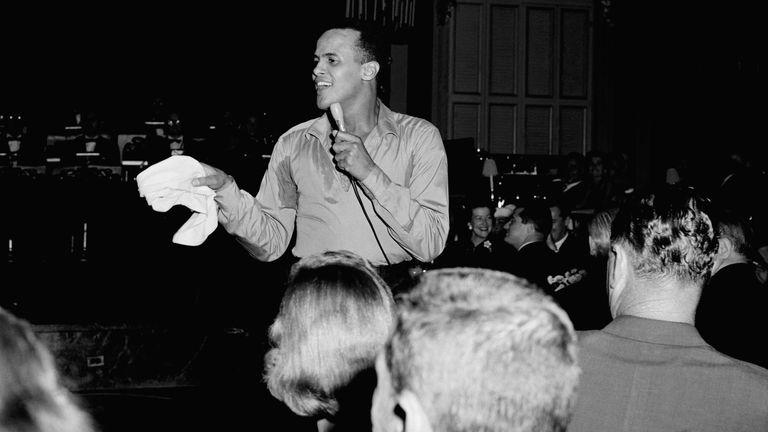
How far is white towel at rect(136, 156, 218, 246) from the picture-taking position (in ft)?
7.63

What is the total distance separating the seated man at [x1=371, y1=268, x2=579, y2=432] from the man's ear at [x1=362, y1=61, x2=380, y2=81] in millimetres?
1730

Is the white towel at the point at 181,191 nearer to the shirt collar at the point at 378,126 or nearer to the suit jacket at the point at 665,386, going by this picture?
the shirt collar at the point at 378,126

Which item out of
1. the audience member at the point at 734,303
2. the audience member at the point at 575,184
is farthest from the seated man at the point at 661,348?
the audience member at the point at 575,184

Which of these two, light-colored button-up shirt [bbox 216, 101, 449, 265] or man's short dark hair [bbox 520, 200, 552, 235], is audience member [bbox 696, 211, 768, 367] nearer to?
light-colored button-up shirt [bbox 216, 101, 449, 265]

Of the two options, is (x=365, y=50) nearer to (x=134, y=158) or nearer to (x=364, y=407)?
(x=364, y=407)

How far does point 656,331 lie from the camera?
66.7 inches

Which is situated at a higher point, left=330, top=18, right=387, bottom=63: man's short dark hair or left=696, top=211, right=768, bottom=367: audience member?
left=330, top=18, right=387, bottom=63: man's short dark hair

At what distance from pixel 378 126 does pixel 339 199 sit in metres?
0.28

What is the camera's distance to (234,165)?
8.27 m

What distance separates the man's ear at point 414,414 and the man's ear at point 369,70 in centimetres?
181

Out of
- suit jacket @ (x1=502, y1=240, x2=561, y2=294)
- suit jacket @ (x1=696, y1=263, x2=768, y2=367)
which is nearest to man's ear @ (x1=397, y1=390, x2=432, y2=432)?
suit jacket @ (x1=696, y1=263, x2=768, y2=367)

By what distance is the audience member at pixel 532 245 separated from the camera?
5.04 metres

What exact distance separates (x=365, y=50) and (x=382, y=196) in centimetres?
54

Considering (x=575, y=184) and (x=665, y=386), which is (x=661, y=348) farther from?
(x=575, y=184)
